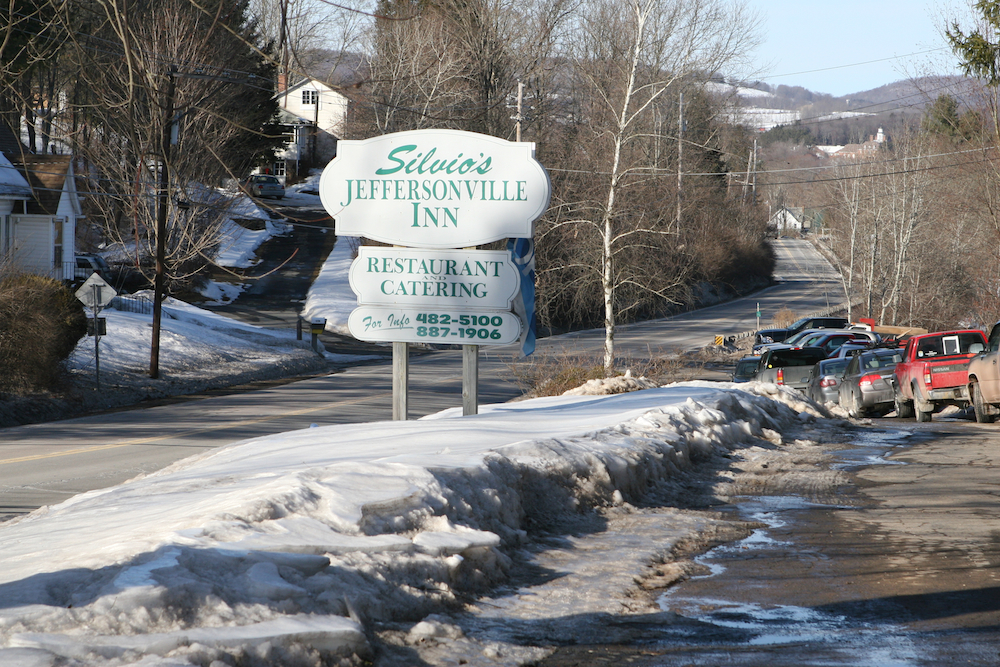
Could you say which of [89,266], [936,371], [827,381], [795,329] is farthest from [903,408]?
[89,266]

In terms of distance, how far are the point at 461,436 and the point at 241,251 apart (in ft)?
171

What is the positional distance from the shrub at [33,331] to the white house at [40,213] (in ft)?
44.1

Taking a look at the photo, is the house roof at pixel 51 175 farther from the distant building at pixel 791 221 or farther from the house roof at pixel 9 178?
the distant building at pixel 791 221

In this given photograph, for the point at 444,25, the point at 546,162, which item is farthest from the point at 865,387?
the point at 444,25

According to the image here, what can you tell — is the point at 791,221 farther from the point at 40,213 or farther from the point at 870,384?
the point at 870,384

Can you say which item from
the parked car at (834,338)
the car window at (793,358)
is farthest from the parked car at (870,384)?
the parked car at (834,338)

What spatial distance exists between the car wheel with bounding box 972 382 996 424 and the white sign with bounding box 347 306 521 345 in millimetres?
9691

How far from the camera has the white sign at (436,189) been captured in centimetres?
1206

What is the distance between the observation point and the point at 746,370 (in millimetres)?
28562

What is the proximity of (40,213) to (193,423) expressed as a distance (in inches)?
876

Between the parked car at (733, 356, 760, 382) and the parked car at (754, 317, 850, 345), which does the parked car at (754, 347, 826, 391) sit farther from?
the parked car at (754, 317, 850, 345)

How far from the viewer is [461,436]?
948 cm

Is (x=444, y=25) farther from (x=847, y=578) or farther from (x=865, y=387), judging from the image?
(x=847, y=578)

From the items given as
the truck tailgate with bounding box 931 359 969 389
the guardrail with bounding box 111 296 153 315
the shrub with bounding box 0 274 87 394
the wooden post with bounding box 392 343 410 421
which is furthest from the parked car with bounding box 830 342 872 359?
the guardrail with bounding box 111 296 153 315
